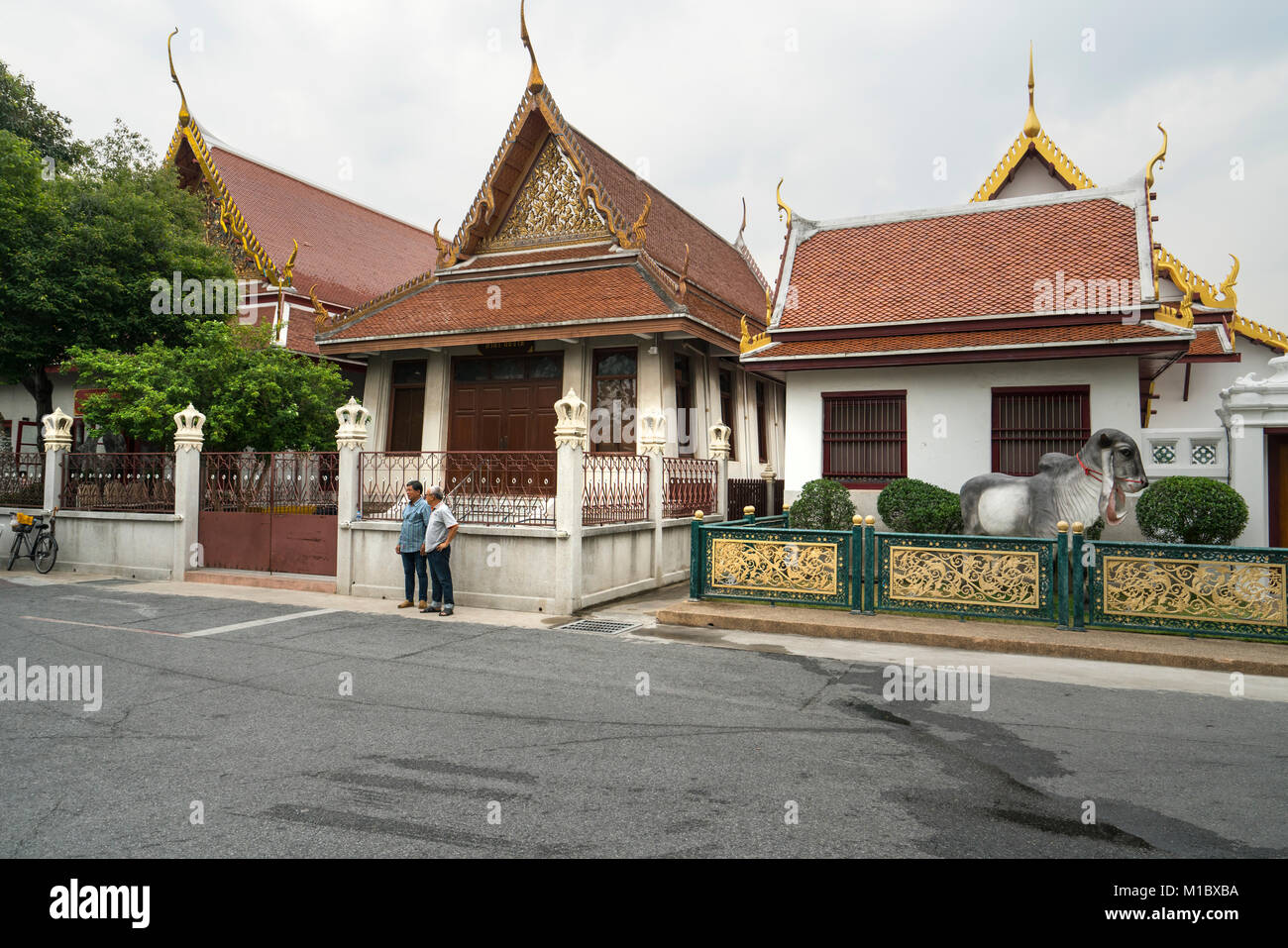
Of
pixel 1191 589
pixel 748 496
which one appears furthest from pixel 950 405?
pixel 1191 589

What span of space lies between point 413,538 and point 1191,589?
9.05 m

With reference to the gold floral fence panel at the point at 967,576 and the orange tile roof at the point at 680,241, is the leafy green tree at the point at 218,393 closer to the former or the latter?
the orange tile roof at the point at 680,241

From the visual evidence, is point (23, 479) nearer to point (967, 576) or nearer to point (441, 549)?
point (441, 549)

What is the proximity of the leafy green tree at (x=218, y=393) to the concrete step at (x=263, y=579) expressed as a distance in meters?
2.80

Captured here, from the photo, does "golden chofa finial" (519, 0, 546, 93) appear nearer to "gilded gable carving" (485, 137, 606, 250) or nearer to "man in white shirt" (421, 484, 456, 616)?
"gilded gable carving" (485, 137, 606, 250)

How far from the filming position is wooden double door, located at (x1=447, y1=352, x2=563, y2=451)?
17125 mm

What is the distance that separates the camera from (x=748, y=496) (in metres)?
17.6

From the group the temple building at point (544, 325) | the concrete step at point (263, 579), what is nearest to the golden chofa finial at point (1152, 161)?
the temple building at point (544, 325)

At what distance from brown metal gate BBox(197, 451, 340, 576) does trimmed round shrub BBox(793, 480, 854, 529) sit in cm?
750

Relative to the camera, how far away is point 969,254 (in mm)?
15141

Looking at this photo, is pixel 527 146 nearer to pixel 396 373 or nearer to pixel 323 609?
pixel 396 373

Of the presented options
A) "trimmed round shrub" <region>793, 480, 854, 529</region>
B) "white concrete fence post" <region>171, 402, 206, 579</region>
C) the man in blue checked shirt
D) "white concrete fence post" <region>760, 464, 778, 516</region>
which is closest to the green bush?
"trimmed round shrub" <region>793, 480, 854, 529</region>
